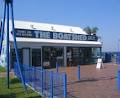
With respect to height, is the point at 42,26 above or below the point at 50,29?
above

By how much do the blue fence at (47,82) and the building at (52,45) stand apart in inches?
469

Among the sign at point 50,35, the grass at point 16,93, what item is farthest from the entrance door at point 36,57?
the grass at point 16,93

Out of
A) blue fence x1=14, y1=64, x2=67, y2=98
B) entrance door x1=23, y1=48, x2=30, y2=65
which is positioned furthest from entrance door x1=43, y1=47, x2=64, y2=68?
blue fence x1=14, y1=64, x2=67, y2=98

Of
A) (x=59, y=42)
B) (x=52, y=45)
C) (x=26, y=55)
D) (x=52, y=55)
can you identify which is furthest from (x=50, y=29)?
(x=26, y=55)

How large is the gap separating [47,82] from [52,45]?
734 inches

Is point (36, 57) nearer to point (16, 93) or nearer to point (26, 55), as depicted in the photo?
point (26, 55)

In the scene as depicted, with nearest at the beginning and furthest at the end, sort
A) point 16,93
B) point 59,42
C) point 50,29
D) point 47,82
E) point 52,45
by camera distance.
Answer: point 47,82
point 16,93
point 52,45
point 59,42
point 50,29

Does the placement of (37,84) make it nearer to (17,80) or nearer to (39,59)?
(17,80)

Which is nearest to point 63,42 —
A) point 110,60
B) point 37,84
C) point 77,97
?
point 110,60

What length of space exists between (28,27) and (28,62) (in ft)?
18.2

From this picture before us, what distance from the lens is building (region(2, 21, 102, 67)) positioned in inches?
1164

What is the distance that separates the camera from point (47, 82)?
13.1 meters

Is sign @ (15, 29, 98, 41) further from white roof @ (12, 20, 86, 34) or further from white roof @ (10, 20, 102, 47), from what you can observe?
white roof @ (12, 20, 86, 34)

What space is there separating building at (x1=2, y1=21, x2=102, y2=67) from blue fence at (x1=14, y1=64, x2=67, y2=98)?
1190 cm
